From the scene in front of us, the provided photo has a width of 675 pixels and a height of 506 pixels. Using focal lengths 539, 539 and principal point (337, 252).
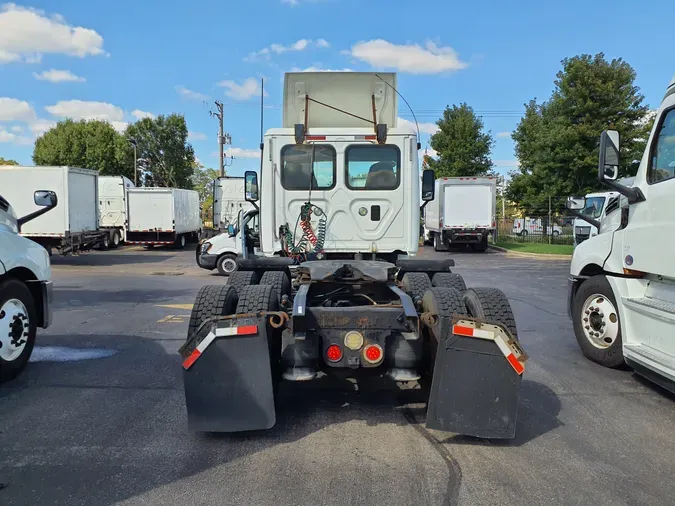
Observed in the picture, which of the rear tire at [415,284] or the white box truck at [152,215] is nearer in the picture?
the rear tire at [415,284]

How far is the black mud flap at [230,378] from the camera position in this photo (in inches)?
147

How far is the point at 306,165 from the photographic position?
6.81m

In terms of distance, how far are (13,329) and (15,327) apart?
38 millimetres

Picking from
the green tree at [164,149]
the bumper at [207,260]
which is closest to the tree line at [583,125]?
the bumper at [207,260]

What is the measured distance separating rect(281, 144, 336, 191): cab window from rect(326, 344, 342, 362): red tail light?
10.7 feet

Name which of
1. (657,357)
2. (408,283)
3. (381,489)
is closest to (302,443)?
(381,489)

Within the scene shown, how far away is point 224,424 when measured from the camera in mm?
3797

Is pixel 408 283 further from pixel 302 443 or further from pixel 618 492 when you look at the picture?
pixel 618 492

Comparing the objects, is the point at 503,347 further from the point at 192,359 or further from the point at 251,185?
the point at 251,185

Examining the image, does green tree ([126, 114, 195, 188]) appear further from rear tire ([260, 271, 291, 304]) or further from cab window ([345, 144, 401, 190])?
rear tire ([260, 271, 291, 304])

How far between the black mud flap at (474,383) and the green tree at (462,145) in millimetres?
29529

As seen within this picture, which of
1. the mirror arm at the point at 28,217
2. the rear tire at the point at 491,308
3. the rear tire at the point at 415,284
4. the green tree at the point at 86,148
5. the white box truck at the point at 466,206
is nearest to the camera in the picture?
the rear tire at the point at 491,308

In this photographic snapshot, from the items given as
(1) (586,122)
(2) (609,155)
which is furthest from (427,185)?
(1) (586,122)

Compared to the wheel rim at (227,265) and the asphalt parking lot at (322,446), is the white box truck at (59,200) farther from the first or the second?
the asphalt parking lot at (322,446)
